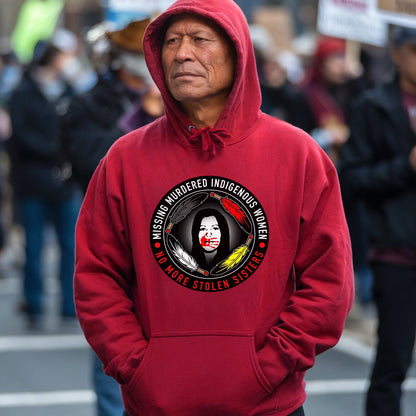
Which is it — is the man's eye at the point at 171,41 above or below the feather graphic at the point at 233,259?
above

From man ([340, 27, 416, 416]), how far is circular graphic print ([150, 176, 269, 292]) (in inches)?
70.6

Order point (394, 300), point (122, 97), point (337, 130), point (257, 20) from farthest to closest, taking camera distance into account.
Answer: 1. point (257, 20)
2. point (337, 130)
3. point (122, 97)
4. point (394, 300)

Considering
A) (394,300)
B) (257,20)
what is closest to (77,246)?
(394,300)

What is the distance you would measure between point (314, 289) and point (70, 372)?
15.4 feet

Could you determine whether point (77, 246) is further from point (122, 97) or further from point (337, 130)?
point (337, 130)

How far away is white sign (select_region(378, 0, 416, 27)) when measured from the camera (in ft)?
15.9

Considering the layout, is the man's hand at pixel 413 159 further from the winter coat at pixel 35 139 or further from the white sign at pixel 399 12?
the winter coat at pixel 35 139

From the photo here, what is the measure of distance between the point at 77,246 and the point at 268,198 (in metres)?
0.60

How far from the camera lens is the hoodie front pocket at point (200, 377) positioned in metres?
2.91

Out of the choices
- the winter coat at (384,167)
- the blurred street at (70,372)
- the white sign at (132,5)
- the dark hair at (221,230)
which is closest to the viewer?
the dark hair at (221,230)

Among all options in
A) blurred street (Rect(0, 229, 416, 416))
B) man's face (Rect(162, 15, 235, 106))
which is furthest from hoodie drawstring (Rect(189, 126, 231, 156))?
blurred street (Rect(0, 229, 416, 416))

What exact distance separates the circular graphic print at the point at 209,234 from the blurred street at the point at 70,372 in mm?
3320

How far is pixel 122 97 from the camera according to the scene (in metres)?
5.36

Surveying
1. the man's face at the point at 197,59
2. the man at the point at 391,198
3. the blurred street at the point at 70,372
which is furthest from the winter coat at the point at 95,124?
the man's face at the point at 197,59
